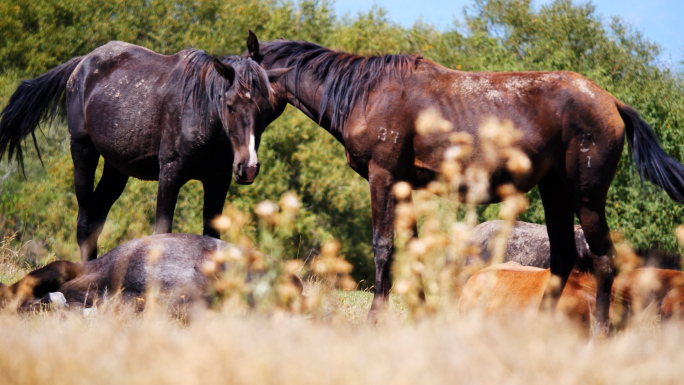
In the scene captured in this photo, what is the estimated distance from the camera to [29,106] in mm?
6996

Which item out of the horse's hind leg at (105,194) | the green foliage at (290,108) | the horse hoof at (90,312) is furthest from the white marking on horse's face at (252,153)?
the green foliage at (290,108)

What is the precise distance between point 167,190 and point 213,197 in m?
0.50

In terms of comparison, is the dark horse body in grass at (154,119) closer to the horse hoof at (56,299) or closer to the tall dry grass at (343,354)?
the horse hoof at (56,299)

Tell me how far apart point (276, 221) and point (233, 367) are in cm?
118

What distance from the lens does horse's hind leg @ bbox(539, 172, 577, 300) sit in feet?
18.2

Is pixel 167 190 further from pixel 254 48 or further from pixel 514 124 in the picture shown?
pixel 514 124

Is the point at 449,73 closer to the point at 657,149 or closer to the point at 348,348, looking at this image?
the point at 657,149

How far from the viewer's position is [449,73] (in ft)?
18.3

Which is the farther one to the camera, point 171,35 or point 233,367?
point 171,35

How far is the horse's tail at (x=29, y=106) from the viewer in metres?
7.00

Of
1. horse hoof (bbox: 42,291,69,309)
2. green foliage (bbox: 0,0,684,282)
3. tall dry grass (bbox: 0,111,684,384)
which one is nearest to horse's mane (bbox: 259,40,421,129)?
tall dry grass (bbox: 0,111,684,384)

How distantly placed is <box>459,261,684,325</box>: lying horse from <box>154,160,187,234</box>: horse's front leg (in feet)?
8.96

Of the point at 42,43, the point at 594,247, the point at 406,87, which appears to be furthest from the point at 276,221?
the point at 42,43

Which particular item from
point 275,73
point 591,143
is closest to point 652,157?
point 591,143
